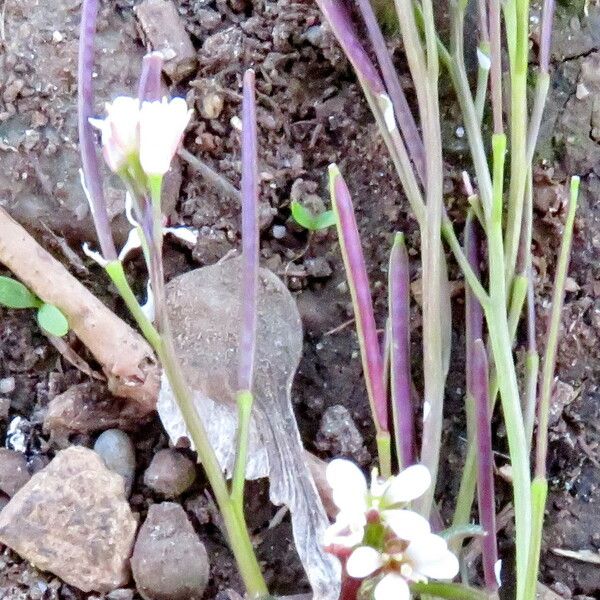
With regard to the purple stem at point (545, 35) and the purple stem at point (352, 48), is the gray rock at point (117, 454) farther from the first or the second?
the purple stem at point (545, 35)

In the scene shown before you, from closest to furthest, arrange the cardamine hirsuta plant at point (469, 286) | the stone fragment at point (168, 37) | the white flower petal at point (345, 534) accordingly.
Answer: the white flower petal at point (345, 534) → the cardamine hirsuta plant at point (469, 286) → the stone fragment at point (168, 37)

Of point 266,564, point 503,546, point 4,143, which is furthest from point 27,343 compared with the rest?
point 503,546

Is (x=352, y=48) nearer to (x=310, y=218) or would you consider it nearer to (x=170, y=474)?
(x=310, y=218)

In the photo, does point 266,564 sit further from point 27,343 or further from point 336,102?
point 336,102

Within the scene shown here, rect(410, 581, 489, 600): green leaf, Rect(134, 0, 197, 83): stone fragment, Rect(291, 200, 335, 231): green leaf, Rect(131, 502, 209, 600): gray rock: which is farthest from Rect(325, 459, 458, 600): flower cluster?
Rect(134, 0, 197, 83): stone fragment

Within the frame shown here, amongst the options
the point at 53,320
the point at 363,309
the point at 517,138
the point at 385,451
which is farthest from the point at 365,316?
the point at 53,320

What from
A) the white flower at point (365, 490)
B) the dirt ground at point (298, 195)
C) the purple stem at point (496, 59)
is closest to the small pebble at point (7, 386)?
the dirt ground at point (298, 195)
